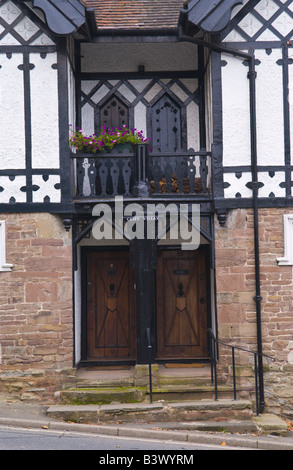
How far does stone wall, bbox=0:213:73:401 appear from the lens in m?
10.2

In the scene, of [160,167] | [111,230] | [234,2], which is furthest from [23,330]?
[234,2]

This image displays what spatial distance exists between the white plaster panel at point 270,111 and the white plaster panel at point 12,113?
13.4 ft

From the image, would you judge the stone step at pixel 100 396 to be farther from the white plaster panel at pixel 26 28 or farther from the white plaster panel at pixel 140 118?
the white plaster panel at pixel 26 28

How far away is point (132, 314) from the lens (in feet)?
39.6

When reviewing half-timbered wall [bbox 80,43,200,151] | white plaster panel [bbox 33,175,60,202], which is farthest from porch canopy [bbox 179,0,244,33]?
white plaster panel [bbox 33,175,60,202]

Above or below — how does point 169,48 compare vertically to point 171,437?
above

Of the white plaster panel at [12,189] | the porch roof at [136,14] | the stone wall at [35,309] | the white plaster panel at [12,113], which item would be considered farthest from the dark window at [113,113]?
the stone wall at [35,309]

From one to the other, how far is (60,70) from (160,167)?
94.5 inches

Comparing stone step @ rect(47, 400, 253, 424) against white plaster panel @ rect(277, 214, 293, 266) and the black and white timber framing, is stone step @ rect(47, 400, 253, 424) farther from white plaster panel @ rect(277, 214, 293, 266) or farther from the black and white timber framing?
the black and white timber framing

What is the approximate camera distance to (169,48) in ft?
38.6

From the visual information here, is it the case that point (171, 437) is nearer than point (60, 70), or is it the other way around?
point (171, 437)
